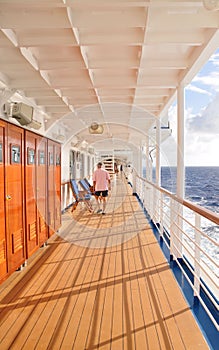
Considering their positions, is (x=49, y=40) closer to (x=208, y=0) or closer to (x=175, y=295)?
(x=208, y=0)

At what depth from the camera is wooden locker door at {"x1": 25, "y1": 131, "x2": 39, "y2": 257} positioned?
10.1 feet

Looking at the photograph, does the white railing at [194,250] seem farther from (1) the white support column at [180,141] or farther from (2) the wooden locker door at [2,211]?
(2) the wooden locker door at [2,211]

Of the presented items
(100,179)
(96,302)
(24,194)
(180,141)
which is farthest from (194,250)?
(100,179)

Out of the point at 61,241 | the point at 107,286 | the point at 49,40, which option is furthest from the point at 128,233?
the point at 49,40

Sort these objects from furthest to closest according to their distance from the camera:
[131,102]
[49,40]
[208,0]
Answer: [131,102], [49,40], [208,0]

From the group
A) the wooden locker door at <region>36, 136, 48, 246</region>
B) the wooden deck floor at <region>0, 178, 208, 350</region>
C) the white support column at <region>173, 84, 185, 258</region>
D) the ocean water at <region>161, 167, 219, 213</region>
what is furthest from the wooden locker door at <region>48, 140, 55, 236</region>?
the ocean water at <region>161, 167, 219, 213</region>

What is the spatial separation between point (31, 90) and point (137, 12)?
6.35 feet

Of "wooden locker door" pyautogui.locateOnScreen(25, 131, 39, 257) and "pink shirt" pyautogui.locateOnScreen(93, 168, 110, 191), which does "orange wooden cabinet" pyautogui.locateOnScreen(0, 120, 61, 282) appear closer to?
"wooden locker door" pyautogui.locateOnScreen(25, 131, 39, 257)

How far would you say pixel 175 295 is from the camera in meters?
2.39

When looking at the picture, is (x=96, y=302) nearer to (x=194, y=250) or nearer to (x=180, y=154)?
(x=194, y=250)

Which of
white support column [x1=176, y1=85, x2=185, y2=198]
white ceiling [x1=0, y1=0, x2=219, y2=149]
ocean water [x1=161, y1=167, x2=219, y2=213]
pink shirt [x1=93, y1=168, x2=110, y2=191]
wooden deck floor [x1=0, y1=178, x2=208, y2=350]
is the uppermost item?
white ceiling [x1=0, y1=0, x2=219, y2=149]

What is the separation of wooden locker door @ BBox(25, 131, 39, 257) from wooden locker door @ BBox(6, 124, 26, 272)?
14cm

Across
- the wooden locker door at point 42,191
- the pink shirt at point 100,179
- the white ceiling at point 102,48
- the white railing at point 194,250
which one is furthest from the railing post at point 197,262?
the pink shirt at point 100,179

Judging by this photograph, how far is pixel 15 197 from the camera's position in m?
2.75
